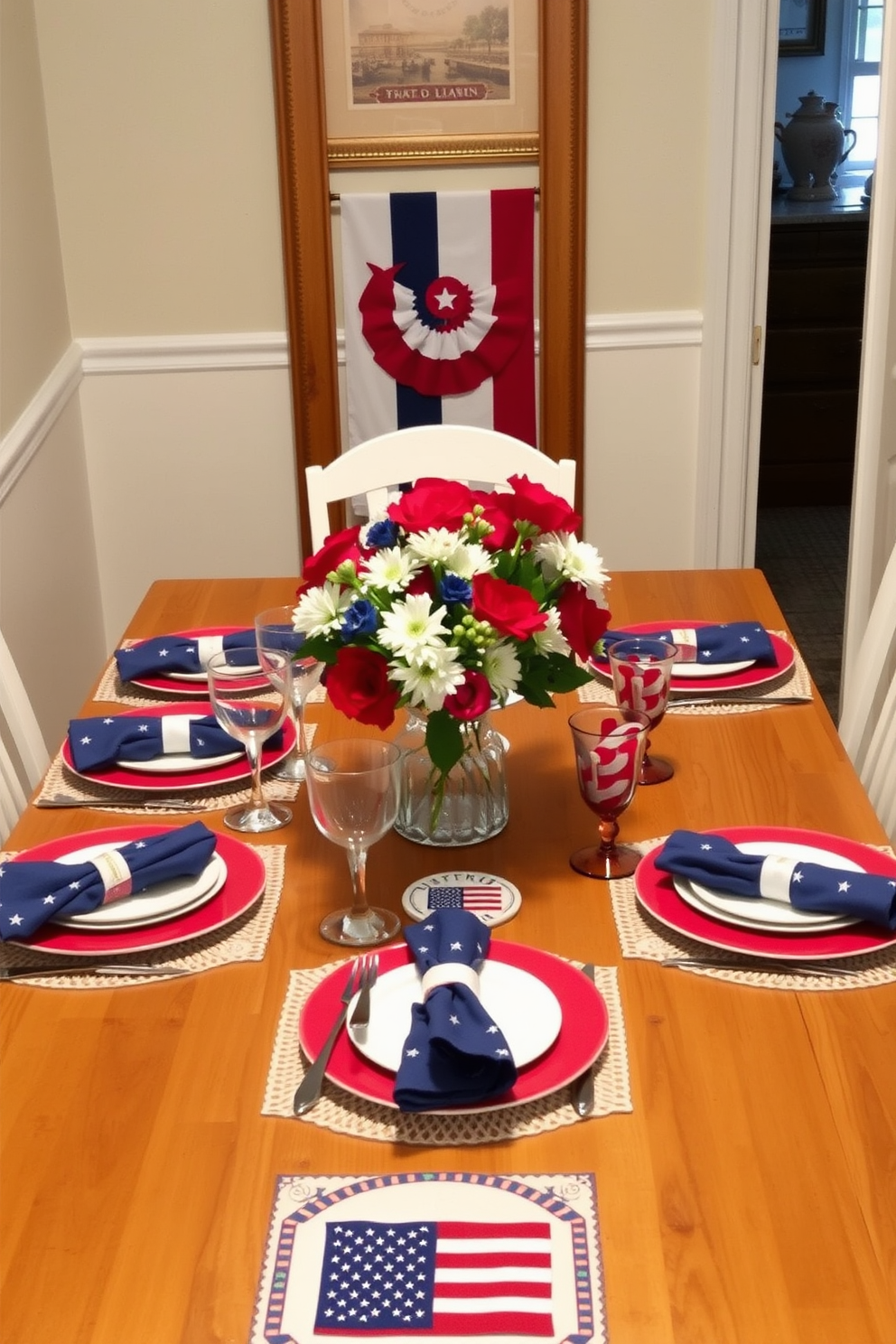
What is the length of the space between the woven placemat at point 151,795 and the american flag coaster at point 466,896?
260 mm

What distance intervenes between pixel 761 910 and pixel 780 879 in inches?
1.3

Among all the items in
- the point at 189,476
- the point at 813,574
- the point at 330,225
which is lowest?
the point at 813,574

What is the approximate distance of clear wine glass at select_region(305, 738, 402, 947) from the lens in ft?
3.81

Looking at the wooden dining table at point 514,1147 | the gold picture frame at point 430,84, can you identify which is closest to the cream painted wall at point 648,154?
the gold picture frame at point 430,84

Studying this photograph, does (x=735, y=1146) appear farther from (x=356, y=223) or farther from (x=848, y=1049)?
(x=356, y=223)

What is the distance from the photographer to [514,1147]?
3.21 ft

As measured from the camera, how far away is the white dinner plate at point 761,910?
1199 mm

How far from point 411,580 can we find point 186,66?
2157mm

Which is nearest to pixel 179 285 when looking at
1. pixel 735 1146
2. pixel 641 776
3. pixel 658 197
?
pixel 658 197

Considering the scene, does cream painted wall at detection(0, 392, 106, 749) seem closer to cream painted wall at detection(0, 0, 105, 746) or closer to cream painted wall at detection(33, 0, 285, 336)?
cream painted wall at detection(0, 0, 105, 746)

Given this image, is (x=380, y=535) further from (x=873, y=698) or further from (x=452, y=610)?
(x=873, y=698)

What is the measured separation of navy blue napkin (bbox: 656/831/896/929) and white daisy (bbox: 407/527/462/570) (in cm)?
34

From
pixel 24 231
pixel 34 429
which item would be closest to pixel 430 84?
pixel 24 231

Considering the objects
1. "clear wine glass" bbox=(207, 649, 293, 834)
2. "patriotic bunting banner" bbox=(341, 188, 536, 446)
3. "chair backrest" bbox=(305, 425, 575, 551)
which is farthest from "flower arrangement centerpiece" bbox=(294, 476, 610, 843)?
"patriotic bunting banner" bbox=(341, 188, 536, 446)
